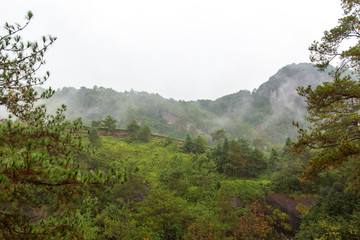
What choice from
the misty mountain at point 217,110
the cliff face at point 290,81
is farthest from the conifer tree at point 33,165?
the cliff face at point 290,81

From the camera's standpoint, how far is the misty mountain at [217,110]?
75.8m

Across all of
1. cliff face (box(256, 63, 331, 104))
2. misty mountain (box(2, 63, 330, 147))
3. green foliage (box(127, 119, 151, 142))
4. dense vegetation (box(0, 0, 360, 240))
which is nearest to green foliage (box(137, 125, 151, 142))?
green foliage (box(127, 119, 151, 142))

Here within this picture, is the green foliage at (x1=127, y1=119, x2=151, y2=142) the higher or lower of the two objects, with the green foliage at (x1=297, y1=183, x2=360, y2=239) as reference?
higher

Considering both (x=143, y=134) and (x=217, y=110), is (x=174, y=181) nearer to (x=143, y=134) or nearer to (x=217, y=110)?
(x=143, y=134)

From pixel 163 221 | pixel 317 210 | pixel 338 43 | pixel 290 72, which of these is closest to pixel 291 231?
pixel 317 210

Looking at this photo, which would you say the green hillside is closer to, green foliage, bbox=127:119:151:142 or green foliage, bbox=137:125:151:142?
green foliage, bbox=127:119:151:142

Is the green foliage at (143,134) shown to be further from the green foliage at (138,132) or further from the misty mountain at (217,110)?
the misty mountain at (217,110)

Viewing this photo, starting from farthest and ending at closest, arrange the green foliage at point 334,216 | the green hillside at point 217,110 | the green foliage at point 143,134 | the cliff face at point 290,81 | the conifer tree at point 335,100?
the cliff face at point 290,81 → the green hillside at point 217,110 → the green foliage at point 143,134 → the green foliage at point 334,216 → the conifer tree at point 335,100

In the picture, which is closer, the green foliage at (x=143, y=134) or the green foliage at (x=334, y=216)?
the green foliage at (x=334, y=216)

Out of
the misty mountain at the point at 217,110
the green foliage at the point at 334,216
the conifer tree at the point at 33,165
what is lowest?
the green foliage at the point at 334,216

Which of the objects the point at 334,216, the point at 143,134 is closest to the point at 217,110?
the point at 143,134

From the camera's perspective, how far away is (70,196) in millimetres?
2988

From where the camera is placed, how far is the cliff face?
312 feet

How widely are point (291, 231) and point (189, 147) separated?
55.8 feet
